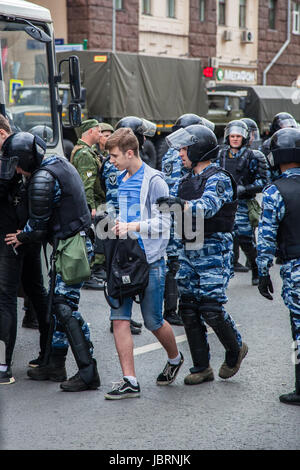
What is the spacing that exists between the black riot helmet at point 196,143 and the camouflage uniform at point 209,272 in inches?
3.9

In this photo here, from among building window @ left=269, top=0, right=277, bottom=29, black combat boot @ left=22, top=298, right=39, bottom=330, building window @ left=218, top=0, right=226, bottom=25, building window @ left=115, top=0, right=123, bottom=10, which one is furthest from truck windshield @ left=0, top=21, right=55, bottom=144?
building window @ left=269, top=0, right=277, bottom=29

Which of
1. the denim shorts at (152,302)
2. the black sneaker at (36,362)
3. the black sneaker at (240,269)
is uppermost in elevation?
the denim shorts at (152,302)

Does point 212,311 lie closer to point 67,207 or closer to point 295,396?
point 295,396

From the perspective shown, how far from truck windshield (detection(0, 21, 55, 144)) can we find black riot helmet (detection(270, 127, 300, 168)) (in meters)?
3.30

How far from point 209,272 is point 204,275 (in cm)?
4

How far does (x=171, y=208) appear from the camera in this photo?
5582 millimetres

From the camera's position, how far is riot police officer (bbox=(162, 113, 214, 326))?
7.96 metres

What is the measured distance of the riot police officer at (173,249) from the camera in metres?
7.96

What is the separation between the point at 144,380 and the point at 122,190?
1381 mm

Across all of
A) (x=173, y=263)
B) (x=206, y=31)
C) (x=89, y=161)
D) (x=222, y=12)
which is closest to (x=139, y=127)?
(x=173, y=263)

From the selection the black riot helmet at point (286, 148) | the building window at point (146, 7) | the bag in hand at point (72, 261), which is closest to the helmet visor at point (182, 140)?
the black riot helmet at point (286, 148)

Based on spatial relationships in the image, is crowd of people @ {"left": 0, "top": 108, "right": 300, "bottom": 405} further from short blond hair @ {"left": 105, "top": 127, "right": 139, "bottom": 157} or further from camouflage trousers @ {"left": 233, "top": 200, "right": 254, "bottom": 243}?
camouflage trousers @ {"left": 233, "top": 200, "right": 254, "bottom": 243}

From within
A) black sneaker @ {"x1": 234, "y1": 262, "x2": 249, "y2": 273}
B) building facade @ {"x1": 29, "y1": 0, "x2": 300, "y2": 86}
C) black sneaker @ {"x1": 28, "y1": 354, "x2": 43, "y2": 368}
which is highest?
building facade @ {"x1": 29, "y1": 0, "x2": 300, "y2": 86}

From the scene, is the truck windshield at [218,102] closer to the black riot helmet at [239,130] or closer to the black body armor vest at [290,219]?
the black riot helmet at [239,130]
